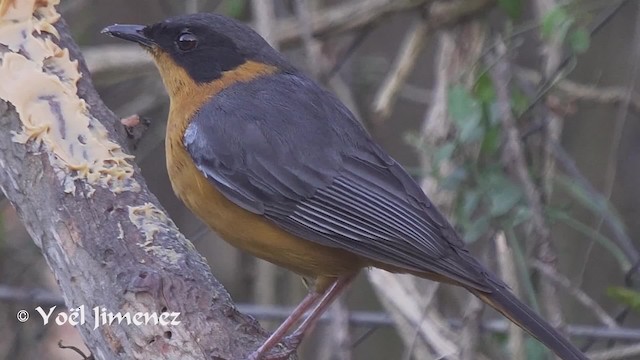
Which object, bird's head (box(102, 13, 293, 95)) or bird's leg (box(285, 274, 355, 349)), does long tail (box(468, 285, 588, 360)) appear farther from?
bird's head (box(102, 13, 293, 95))

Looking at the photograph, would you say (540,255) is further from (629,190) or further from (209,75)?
(629,190)

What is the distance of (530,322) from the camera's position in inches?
134

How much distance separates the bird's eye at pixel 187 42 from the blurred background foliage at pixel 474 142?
17.6 inches

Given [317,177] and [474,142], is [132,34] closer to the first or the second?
[317,177]

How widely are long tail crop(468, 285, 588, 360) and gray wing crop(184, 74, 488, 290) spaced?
0.26 feet

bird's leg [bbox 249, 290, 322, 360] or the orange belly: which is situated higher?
the orange belly

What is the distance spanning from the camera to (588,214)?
6543 millimetres

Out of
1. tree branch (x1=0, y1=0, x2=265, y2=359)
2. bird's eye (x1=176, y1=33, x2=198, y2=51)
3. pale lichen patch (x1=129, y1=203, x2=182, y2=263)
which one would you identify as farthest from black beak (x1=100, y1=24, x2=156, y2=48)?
pale lichen patch (x1=129, y1=203, x2=182, y2=263)

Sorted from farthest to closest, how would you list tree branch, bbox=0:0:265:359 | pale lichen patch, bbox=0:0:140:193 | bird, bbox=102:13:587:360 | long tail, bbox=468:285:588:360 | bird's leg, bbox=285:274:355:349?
bird's leg, bbox=285:274:355:349
bird, bbox=102:13:587:360
long tail, bbox=468:285:588:360
pale lichen patch, bbox=0:0:140:193
tree branch, bbox=0:0:265:359

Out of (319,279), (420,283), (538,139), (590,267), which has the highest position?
(538,139)

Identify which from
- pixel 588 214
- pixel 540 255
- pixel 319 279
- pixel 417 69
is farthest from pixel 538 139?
pixel 417 69

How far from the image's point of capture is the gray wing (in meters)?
3.51

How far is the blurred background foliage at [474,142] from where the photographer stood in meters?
4.16

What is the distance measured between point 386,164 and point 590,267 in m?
3.27
